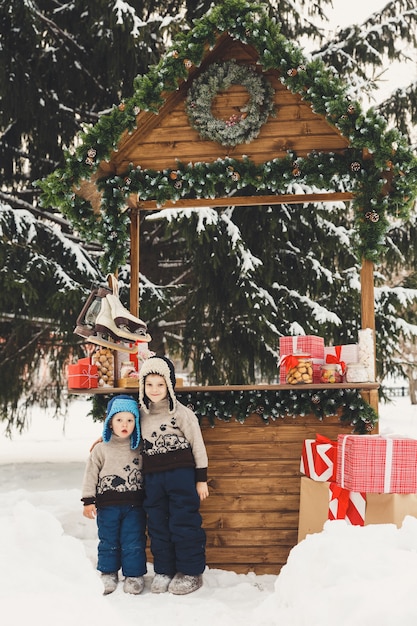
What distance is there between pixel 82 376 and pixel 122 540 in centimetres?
121

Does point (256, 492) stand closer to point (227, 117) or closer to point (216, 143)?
point (216, 143)

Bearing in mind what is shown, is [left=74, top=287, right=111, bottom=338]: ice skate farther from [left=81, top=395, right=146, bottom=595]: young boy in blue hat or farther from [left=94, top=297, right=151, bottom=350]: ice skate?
[left=81, top=395, right=146, bottom=595]: young boy in blue hat

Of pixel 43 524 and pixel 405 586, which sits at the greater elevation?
pixel 43 524

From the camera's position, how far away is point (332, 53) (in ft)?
33.0

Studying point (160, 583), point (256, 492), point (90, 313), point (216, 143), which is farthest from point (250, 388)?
point (216, 143)

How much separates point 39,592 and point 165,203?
4.43 meters

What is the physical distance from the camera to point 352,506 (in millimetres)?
4422

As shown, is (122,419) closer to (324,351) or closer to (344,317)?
(324,351)

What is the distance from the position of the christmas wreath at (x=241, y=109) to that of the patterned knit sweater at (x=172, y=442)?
7.29 ft

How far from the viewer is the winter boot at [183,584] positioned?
14.8 ft

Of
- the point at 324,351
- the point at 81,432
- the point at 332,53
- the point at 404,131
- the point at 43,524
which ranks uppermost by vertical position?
the point at 332,53

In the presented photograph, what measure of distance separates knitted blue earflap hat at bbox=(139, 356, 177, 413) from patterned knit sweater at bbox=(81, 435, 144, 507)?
1.02 feet

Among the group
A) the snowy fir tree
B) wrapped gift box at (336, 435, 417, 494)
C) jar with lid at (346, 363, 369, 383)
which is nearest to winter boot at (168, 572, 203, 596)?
wrapped gift box at (336, 435, 417, 494)

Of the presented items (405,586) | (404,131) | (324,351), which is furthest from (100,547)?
(404,131)
